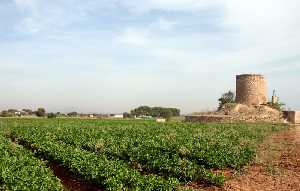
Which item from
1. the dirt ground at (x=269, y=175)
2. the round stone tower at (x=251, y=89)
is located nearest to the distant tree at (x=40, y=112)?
the round stone tower at (x=251, y=89)

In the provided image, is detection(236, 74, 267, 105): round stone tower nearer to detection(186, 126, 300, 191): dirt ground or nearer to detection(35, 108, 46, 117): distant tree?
detection(35, 108, 46, 117): distant tree

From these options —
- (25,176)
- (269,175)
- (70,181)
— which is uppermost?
(25,176)

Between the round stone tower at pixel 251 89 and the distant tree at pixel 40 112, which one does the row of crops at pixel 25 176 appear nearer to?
Result: the round stone tower at pixel 251 89

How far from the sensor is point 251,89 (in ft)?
207

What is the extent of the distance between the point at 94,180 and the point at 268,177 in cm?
567


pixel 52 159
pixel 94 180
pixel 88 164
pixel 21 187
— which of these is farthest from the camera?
pixel 52 159

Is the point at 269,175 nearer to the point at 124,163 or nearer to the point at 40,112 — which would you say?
the point at 124,163

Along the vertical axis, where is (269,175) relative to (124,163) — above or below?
below

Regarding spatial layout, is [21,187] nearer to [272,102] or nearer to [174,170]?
[174,170]

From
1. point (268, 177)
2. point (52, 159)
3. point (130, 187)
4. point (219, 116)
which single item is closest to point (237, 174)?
point (268, 177)

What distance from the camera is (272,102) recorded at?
66500 millimetres

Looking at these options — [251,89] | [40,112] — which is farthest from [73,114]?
[251,89]

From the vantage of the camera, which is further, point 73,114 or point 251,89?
point 73,114

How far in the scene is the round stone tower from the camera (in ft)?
206
